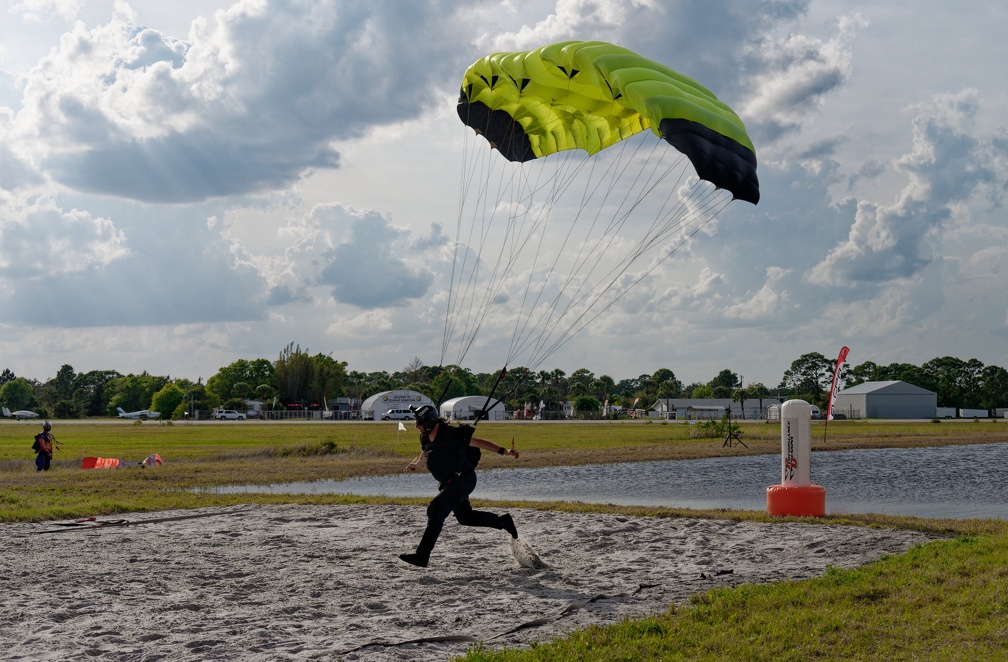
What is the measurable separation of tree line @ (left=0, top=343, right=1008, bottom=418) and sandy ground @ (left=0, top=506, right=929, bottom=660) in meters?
112

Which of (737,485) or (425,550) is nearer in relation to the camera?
(425,550)

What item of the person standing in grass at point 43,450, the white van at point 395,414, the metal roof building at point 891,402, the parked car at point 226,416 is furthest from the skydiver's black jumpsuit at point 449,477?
the metal roof building at point 891,402

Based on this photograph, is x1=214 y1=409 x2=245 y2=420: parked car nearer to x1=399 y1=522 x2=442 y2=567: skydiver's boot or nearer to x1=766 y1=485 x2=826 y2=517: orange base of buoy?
x1=766 y1=485 x2=826 y2=517: orange base of buoy

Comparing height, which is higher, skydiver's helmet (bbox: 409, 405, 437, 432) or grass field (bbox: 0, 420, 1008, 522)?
skydiver's helmet (bbox: 409, 405, 437, 432)

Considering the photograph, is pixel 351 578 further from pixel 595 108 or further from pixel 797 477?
pixel 595 108

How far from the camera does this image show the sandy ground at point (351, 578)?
7.09 m

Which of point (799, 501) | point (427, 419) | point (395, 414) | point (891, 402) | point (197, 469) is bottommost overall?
point (395, 414)

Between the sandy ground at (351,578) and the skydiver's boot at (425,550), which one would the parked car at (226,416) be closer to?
the sandy ground at (351,578)

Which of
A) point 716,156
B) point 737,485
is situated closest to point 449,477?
point 716,156

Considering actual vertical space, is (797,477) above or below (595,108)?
below

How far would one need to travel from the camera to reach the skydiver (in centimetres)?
987

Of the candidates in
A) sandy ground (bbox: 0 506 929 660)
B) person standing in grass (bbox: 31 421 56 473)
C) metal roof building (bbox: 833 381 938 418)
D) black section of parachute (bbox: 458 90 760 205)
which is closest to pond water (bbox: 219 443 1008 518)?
sandy ground (bbox: 0 506 929 660)

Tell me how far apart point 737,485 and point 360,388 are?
16454 centimetres

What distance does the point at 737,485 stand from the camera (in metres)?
21.6
